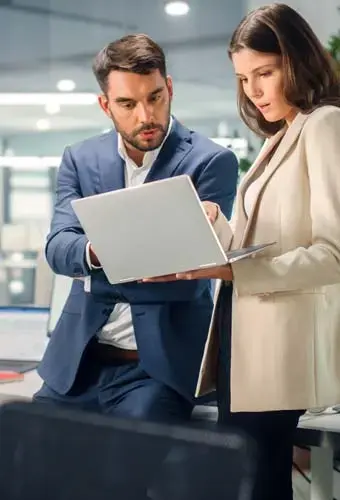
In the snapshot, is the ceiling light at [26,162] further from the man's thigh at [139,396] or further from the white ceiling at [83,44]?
the man's thigh at [139,396]

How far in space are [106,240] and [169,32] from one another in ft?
8.88

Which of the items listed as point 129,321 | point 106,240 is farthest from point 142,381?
point 106,240

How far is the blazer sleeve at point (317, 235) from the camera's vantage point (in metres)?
1.21

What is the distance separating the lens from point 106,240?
4.21 feet

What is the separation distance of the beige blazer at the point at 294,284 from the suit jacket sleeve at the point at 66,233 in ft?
1.21

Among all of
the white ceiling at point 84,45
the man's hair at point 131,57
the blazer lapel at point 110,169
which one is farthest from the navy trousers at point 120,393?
the white ceiling at point 84,45

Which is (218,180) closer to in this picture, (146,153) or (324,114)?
(146,153)

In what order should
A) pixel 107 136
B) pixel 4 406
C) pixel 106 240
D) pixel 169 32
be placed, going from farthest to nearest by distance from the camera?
pixel 169 32 → pixel 107 136 → pixel 106 240 → pixel 4 406

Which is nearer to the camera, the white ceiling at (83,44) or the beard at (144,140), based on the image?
the beard at (144,140)

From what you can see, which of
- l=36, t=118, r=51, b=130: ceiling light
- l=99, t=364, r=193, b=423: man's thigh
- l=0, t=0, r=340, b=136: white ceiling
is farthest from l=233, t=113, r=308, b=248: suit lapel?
l=36, t=118, r=51, b=130: ceiling light

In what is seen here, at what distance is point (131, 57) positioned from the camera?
151 cm

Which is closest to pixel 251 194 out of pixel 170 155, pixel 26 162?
pixel 170 155

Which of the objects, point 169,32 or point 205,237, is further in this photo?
point 169,32

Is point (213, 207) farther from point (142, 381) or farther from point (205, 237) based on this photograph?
point (142, 381)
